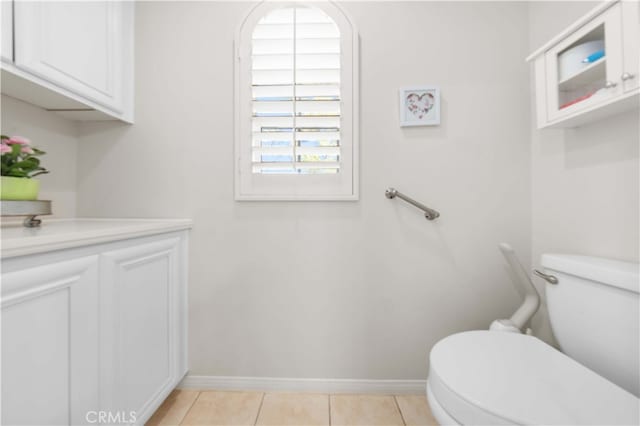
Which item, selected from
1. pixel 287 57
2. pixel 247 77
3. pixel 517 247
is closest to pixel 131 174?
Result: pixel 247 77

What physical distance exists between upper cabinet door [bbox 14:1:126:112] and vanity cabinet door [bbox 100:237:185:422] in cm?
67

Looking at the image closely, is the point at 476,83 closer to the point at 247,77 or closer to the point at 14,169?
the point at 247,77

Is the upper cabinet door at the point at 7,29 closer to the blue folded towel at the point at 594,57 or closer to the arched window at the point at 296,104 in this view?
the arched window at the point at 296,104

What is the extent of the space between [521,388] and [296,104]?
1303mm

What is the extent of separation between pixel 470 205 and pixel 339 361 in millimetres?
972

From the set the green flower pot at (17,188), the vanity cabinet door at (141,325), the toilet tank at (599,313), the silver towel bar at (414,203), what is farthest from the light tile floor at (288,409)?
→ the green flower pot at (17,188)

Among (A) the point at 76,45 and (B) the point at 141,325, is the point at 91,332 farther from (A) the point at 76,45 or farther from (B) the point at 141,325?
(A) the point at 76,45

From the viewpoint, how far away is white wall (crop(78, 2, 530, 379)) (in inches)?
54.8

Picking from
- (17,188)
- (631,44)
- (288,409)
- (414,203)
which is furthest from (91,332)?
(631,44)

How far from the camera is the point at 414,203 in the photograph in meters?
1.36

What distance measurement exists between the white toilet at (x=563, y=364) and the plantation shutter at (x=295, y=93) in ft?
3.02

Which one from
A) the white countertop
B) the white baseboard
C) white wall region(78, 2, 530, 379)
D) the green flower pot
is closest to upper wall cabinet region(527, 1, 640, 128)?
white wall region(78, 2, 530, 379)

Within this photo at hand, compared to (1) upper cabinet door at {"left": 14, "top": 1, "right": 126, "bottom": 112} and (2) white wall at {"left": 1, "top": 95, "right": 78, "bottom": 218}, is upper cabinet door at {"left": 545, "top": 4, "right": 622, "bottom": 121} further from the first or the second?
(2) white wall at {"left": 1, "top": 95, "right": 78, "bottom": 218}

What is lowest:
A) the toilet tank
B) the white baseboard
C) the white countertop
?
the white baseboard
